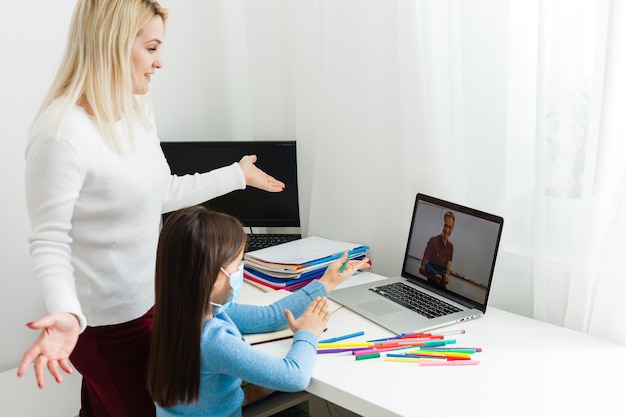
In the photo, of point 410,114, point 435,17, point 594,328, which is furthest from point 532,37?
point 594,328

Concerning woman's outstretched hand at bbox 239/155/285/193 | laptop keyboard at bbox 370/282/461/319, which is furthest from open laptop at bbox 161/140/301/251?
laptop keyboard at bbox 370/282/461/319

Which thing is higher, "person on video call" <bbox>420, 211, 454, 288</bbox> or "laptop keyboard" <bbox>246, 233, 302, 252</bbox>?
"person on video call" <bbox>420, 211, 454, 288</bbox>

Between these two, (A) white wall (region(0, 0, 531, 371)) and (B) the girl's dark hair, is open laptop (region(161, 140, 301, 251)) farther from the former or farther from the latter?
(B) the girl's dark hair

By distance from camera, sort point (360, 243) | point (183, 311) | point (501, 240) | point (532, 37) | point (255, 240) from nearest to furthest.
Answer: point (183, 311)
point (532, 37)
point (501, 240)
point (360, 243)
point (255, 240)

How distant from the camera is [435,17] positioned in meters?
1.72

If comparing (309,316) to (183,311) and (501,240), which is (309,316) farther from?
(501,240)

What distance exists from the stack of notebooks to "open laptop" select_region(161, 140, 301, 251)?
174 mm

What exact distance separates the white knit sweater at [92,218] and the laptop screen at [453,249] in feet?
2.17

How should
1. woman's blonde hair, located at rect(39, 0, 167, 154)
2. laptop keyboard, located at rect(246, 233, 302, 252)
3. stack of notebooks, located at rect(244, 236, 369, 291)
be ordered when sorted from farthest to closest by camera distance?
1. laptop keyboard, located at rect(246, 233, 302, 252)
2. stack of notebooks, located at rect(244, 236, 369, 291)
3. woman's blonde hair, located at rect(39, 0, 167, 154)

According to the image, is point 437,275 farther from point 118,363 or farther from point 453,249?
point 118,363

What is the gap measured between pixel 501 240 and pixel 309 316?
1.73 ft

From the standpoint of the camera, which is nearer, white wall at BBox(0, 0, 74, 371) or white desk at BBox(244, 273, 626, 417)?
white desk at BBox(244, 273, 626, 417)

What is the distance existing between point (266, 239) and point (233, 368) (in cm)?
97

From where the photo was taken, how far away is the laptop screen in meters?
1.59
